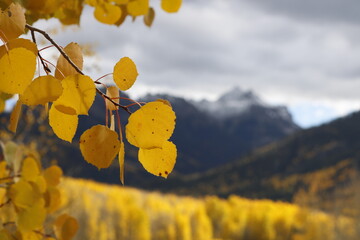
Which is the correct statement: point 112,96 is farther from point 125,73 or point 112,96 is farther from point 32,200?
point 32,200

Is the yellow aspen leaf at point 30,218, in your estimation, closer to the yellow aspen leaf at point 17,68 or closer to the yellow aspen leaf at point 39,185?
the yellow aspen leaf at point 39,185

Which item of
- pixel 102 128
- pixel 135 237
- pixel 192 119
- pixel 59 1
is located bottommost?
pixel 135 237

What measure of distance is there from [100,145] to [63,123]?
0.04 meters

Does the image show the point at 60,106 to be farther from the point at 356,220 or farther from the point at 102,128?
the point at 356,220

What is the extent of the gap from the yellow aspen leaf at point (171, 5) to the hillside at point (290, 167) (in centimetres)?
2849

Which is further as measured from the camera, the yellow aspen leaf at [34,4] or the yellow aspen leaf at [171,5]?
the yellow aspen leaf at [171,5]

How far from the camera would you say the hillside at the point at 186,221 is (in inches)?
205

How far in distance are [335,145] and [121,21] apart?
36.7 m

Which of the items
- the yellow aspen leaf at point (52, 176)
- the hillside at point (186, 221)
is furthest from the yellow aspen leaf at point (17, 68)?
the hillside at point (186, 221)

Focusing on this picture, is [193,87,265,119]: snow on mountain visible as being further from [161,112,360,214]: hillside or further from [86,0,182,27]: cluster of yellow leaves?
[86,0,182,27]: cluster of yellow leaves

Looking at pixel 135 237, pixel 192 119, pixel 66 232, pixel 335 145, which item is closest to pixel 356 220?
pixel 135 237

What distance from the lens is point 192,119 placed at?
89.9 metres

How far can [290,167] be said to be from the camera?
3794cm

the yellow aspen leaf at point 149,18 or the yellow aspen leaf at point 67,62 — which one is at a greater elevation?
the yellow aspen leaf at point 149,18
